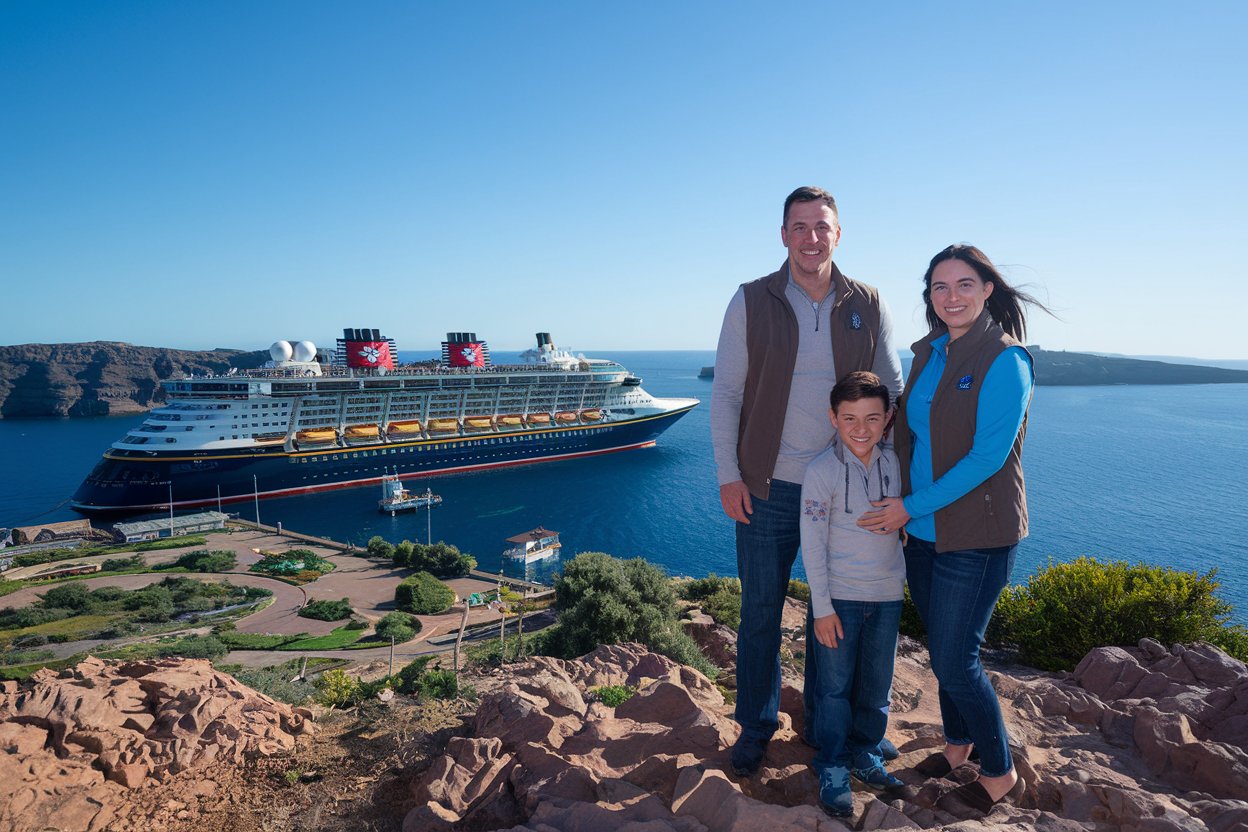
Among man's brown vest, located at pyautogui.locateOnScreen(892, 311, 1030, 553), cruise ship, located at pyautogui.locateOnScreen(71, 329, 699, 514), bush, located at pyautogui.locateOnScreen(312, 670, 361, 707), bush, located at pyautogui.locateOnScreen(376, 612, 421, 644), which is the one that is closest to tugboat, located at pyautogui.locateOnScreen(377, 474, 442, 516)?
cruise ship, located at pyautogui.locateOnScreen(71, 329, 699, 514)

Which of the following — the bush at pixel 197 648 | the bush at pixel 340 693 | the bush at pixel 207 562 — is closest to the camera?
the bush at pixel 340 693

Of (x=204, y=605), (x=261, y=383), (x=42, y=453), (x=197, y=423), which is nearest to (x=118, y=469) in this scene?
(x=197, y=423)

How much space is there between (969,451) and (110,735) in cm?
500

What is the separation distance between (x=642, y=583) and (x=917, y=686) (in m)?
3.48

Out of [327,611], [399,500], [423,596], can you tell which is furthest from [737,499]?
[399,500]

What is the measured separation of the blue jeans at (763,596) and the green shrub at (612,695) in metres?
1.28

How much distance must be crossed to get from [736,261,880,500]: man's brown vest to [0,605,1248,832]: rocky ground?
136 cm

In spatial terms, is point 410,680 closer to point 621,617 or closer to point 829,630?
point 621,617

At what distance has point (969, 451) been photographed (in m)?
2.56

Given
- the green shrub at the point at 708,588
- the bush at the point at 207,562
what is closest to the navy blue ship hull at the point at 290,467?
the bush at the point at 207,562

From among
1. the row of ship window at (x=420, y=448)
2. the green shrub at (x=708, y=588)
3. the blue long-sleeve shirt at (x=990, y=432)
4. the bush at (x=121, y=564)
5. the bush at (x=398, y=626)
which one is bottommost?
the bush at (x=121, y=564)

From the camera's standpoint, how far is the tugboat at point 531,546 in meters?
23.2

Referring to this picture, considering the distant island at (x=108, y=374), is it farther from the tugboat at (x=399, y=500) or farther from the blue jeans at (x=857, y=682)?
the blue jeans at (x=857, y=682)

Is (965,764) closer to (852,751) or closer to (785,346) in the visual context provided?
(852,751)
